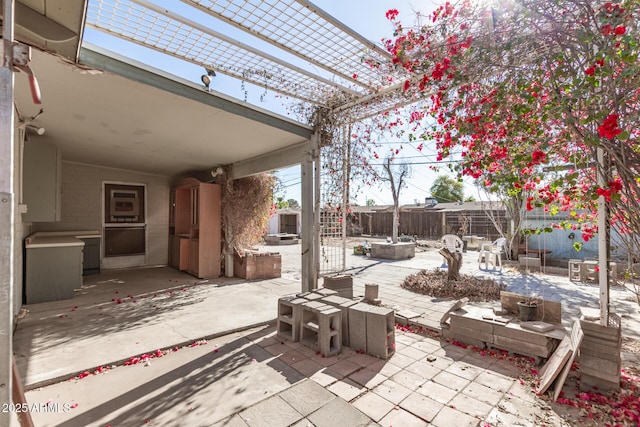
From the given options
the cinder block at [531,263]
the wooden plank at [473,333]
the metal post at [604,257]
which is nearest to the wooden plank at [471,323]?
the wooden plank at [473,333]

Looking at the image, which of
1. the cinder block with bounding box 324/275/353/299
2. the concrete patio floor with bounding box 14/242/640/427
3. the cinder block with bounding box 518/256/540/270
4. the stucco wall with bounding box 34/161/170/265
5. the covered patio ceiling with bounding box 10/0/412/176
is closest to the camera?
the concrete patio floor with bounding box 14/242/640/427

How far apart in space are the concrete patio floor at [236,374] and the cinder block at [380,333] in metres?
0.11

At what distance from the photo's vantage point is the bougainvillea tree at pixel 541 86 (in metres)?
1.76

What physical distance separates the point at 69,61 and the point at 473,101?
11.0 ft

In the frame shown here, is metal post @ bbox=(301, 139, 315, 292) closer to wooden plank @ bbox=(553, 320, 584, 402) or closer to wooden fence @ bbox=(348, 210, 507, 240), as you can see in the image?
wooden plank @ bbox=(553, 320, 584, 402)

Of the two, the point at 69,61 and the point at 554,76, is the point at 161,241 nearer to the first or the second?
the point at 69,61

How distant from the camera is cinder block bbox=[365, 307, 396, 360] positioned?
2.73 m

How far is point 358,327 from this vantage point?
2914 millimetres

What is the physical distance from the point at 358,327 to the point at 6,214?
8.80 feet

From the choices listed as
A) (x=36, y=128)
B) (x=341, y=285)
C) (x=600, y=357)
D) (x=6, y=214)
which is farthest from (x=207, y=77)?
(x=600, y=357)

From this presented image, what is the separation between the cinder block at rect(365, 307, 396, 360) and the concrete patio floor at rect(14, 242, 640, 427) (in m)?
0.11

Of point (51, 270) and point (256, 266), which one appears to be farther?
point (256, 266)

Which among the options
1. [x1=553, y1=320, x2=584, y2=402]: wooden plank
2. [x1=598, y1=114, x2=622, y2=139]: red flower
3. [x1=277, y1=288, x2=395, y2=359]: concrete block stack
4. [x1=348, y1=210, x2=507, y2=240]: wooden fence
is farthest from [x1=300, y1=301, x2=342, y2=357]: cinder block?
[x1=348, y1=210, x2=507, y2=240]: wooden fence

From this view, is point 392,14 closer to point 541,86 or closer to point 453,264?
point 541,86
